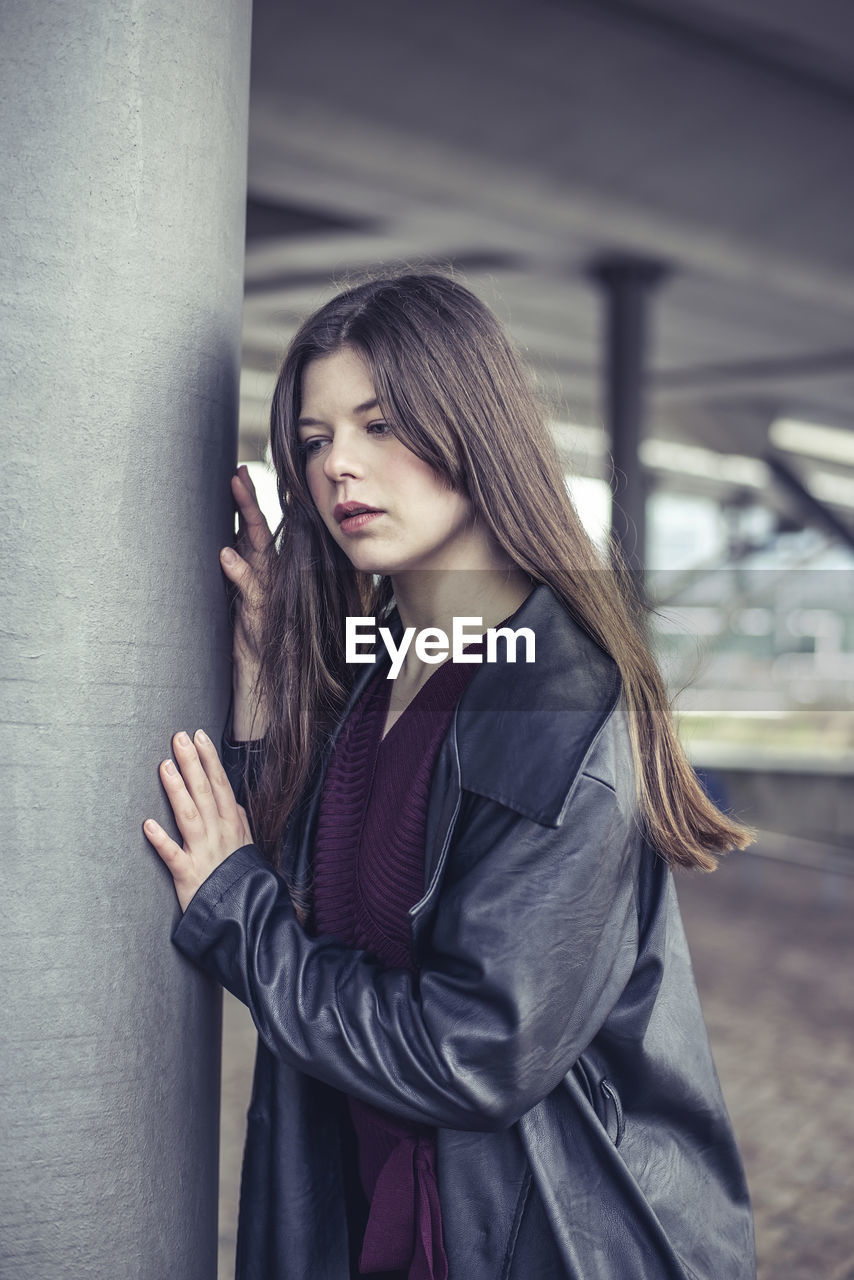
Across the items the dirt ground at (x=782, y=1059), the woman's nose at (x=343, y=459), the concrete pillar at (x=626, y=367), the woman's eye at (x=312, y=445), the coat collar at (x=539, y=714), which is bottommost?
the dirt ground at (x=782, y=1059)

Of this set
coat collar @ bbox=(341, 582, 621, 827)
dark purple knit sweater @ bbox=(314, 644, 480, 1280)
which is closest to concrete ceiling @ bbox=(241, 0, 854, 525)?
dark purple knit sweater @ bbox=(314, 644, 480, 1280)

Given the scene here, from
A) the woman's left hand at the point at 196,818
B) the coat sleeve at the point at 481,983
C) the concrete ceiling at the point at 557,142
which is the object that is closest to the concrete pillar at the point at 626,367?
the concrete ceiling at the point at 557,142

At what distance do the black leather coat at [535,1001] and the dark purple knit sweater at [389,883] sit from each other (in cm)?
6

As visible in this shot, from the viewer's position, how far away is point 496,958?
1.43 meters

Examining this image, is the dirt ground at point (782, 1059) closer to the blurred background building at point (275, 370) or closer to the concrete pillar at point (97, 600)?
the blurred background building at point (275, 370)

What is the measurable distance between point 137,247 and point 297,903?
3.10ft

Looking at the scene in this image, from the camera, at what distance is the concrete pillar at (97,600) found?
1511 millimetres

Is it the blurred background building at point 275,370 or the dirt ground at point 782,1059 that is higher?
the blurred background building at point 275,370

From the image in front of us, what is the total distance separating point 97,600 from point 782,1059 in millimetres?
5521

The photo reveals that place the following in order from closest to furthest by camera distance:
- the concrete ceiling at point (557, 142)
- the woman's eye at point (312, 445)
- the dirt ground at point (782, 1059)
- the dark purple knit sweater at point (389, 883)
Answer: the dark purple knit sweater at point (389, 883), the woman's eye at point (312, 445), the dirt ground at point (782, 1059), the concrete ceiling at point (557, 142)

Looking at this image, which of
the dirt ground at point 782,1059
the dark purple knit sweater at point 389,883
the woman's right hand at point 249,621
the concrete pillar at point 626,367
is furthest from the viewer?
the concrete pillar at point 626,367

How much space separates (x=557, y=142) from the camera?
822 cm

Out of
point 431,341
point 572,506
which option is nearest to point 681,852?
point 572,506

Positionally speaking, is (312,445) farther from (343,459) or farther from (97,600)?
(97,600)
